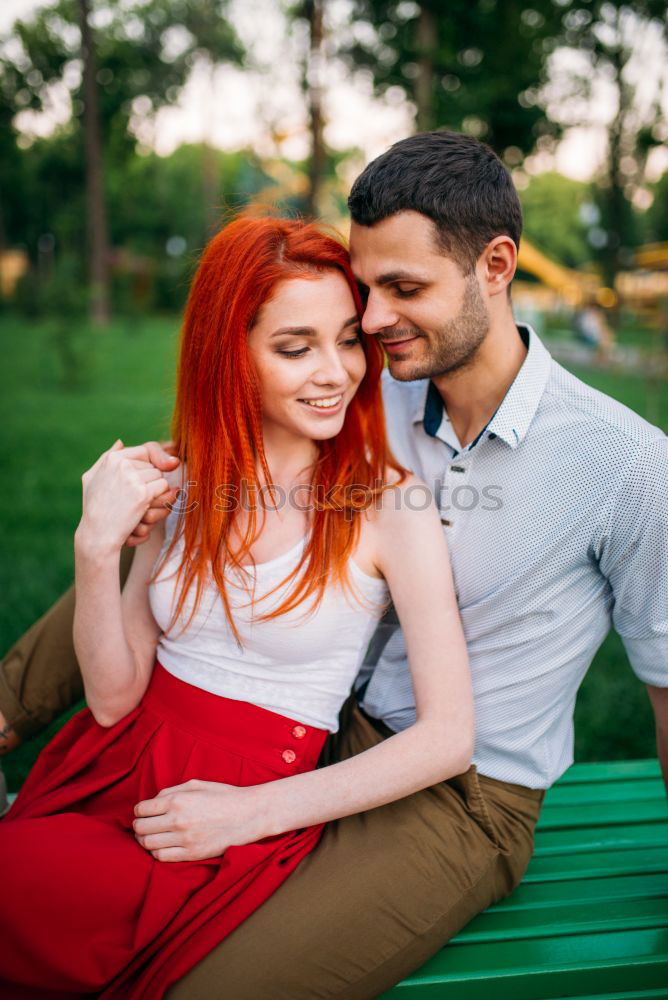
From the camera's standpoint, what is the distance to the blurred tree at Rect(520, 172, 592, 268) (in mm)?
62812

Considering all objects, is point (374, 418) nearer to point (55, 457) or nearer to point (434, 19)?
point (55, 457)

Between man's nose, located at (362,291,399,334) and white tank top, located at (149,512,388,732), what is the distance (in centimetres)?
65

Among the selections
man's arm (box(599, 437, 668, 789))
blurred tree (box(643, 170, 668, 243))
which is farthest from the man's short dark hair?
blurred tree (box(643, 170, 668, 243))

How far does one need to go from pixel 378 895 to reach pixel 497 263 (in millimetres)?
1768

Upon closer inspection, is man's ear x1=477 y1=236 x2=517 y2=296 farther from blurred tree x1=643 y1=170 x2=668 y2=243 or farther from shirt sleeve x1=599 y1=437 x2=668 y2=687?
blurred tree x1=643 y1=170 x2=668 y2=243

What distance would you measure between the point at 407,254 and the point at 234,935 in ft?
5.90

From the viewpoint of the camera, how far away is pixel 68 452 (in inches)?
345

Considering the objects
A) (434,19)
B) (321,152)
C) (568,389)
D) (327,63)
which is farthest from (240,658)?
(327,63)

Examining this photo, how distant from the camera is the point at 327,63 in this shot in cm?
2095

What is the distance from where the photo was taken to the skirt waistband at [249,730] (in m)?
2.09

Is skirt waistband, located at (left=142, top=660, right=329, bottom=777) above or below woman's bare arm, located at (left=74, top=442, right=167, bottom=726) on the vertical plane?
below

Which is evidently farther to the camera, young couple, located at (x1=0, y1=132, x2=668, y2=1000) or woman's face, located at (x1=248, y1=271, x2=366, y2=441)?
woman's face, located at (x1=248, y1=271, x2=366, y2=441)

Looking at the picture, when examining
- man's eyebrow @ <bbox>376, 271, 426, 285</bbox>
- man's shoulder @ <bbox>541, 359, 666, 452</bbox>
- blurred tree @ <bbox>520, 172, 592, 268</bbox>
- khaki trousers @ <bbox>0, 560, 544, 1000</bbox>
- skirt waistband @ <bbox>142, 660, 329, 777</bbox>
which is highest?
blurred tree @ <bbox>520, 172, 592, 268</bbox>

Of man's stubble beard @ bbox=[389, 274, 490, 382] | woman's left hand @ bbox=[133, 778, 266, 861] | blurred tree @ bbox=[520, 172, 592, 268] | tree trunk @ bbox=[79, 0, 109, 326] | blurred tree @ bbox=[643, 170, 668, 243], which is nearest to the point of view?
woman's left hand @ bbox=[133, 778, 266, 861]
